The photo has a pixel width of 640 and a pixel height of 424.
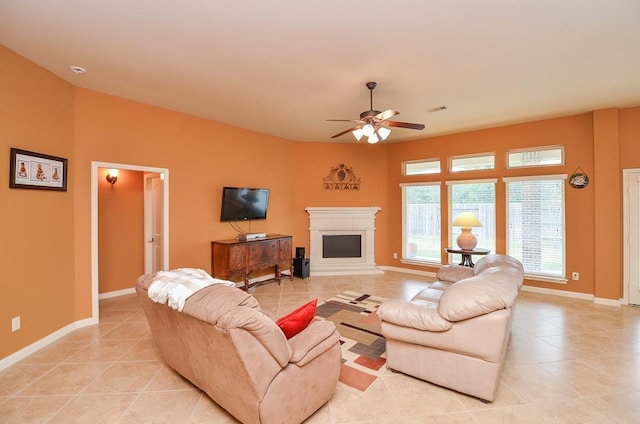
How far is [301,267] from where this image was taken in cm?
584

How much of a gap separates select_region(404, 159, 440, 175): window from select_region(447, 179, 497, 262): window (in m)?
0.47

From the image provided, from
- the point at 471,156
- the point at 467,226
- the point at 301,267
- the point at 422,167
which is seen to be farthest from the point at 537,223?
the point at 301,267

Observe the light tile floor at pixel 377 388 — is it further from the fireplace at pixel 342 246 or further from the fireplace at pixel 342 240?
the fireplace at pixel 342 246

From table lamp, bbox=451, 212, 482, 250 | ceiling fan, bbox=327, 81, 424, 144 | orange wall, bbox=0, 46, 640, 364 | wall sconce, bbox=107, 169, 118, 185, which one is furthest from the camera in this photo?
table lamp, bbox=451, 212, 482, 250

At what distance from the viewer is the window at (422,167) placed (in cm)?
605

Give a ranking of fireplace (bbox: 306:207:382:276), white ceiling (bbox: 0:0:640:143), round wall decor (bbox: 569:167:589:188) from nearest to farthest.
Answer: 1. white ceiling (bbox: 0:0:640:143)
2. round wall decor (bbox: 569:167:589:188)
3. fireplace (bbox: 306:207:382:276)

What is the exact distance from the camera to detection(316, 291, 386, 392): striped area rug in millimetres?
2510

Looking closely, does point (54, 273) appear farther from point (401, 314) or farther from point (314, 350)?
point (401, 314)

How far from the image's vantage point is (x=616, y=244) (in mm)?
4297

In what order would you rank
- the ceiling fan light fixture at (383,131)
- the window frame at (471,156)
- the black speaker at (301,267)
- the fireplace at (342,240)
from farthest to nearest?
the fireplace at (342,240) < the black speaker at (301,267) < the window frame at (471,156) < the ceiling fan light fixture at (383,131)

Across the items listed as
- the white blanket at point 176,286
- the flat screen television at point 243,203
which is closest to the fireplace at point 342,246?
the flat screen television at point 243,203

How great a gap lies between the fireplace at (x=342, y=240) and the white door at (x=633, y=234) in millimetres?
3943

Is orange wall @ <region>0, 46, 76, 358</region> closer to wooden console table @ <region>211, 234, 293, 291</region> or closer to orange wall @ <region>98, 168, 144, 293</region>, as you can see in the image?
orange wall @ <region>98, 168, 144, 293</region>

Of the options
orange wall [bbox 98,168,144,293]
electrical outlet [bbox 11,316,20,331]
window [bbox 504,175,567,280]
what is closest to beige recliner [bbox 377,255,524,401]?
window [bbox 504,175,567,280]
